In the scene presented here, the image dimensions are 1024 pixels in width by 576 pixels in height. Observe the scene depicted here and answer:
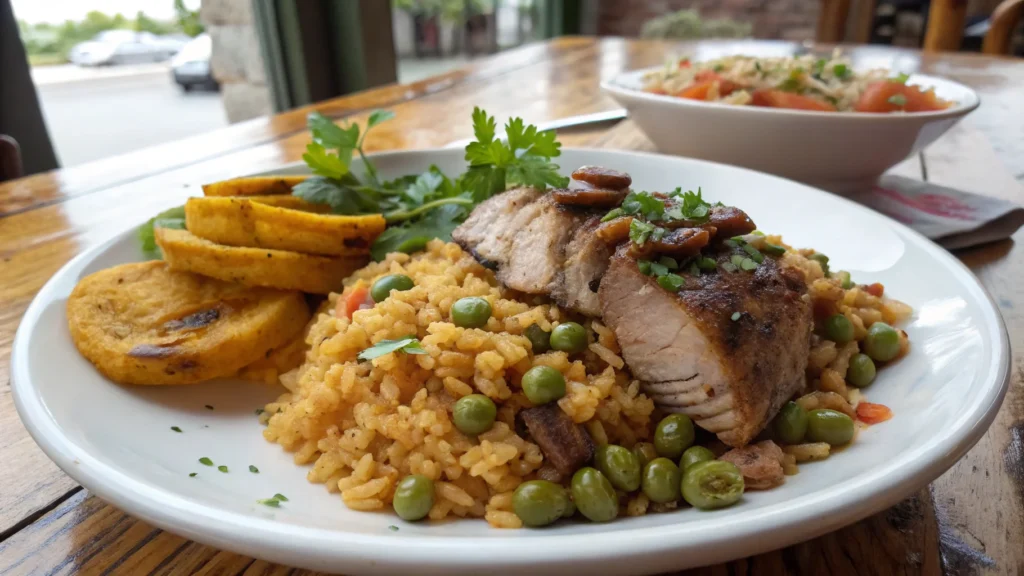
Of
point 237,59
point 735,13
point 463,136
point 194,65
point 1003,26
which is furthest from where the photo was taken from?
point 735,13

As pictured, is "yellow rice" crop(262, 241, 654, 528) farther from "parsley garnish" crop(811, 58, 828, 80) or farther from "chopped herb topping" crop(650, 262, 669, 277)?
"parsley garnish" crop(811, 58, 828, 80)

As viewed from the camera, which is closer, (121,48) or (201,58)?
(121,48)

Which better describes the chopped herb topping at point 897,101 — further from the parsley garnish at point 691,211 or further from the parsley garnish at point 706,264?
the parsley garnish at point 706,264

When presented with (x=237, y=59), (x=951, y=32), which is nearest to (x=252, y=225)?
(x=237, y=59)

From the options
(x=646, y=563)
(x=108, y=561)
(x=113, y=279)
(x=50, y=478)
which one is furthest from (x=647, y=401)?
(x=113, y=279)

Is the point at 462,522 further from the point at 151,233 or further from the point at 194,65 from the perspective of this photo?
the point at 194,65

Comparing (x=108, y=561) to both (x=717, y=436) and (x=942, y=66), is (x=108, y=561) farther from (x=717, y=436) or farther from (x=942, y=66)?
(x=942, y=66)
